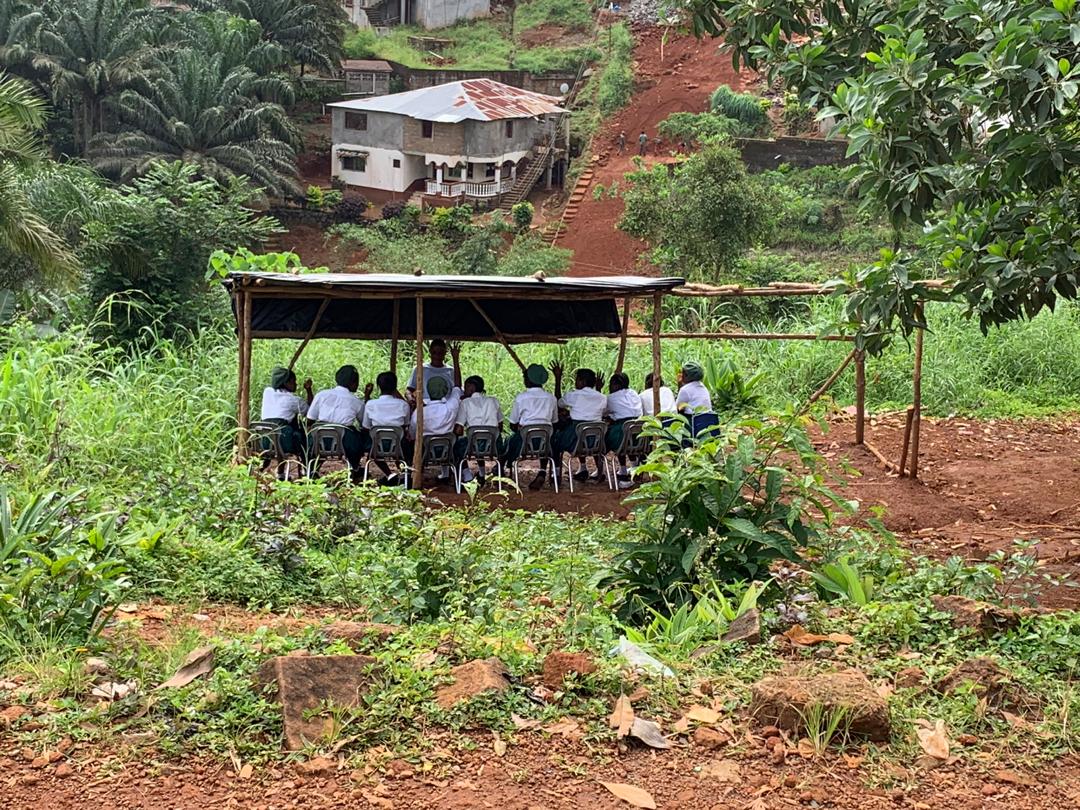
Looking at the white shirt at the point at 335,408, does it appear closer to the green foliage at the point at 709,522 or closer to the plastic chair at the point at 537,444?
the plastic chair at the point at 537,444

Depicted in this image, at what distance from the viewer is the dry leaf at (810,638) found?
4957 millimetres

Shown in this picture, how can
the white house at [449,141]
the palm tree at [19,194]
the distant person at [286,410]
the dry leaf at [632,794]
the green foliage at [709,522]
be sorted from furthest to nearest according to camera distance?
the white house at [449,141], the palm tree at [19,194], the distant person at [286,410], the green foliage at [709,522], the dry leaf at [632,794]

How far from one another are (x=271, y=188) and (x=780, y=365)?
78.2ft

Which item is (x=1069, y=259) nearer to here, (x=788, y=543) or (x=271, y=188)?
(x=788, y=543)

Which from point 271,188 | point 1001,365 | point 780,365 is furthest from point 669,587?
point 271,188

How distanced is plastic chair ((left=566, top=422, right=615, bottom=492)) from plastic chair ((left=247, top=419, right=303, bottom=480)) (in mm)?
2193

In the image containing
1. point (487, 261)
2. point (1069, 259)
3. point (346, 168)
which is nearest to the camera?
point (1069, 259)

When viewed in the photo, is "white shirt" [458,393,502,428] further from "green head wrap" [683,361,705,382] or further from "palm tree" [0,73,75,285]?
"palm tree" [0,73,75,285]

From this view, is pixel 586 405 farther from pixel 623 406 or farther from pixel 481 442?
pixel 481 442

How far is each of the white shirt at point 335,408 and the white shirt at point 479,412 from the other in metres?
0.87

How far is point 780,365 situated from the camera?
14234mm

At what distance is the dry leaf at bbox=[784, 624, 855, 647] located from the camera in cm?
496

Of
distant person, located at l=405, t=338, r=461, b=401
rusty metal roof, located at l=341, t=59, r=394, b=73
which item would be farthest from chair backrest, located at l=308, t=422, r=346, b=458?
rusty metal roof, located at l=341, t=59, r=394, b=73

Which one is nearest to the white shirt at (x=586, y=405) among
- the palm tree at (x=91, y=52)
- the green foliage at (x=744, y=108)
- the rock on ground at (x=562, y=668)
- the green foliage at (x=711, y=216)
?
the rock on ground at (x=562, y=668)
